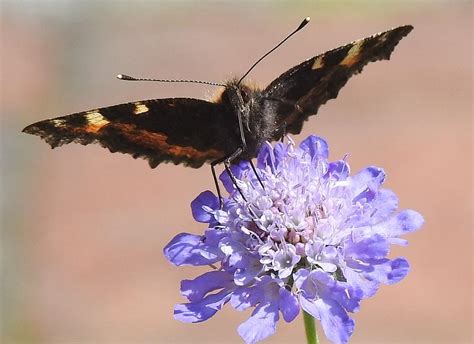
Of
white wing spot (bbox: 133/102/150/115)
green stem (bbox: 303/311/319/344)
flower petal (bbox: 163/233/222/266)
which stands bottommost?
green stem (bbox: 303/311/319/344)

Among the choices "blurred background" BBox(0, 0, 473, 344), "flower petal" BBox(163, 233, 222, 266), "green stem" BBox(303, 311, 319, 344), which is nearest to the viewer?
A: "green stem" BBox(303, 311, 319, 344)

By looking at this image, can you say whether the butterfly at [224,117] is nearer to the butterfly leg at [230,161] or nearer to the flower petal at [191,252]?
the butterfly leg at [230,161]

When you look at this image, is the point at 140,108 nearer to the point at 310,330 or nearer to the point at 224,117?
the point at 224,117

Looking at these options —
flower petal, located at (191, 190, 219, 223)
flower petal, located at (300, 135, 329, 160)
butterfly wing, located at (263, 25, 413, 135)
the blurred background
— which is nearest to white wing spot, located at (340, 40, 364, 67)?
butterfly wing, located at (263, 25, 413, 135)

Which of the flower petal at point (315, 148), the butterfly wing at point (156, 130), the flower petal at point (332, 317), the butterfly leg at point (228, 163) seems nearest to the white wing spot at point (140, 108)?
the butterfly wing at point (156, 130)

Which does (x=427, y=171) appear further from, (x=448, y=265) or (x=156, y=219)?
(x=156, y=219)

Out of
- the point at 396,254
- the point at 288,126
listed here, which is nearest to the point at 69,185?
the point at 396,254

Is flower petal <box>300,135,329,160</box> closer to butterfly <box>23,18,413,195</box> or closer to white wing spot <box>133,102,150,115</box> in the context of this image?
butterfly <box>23,18,413,195</box>
